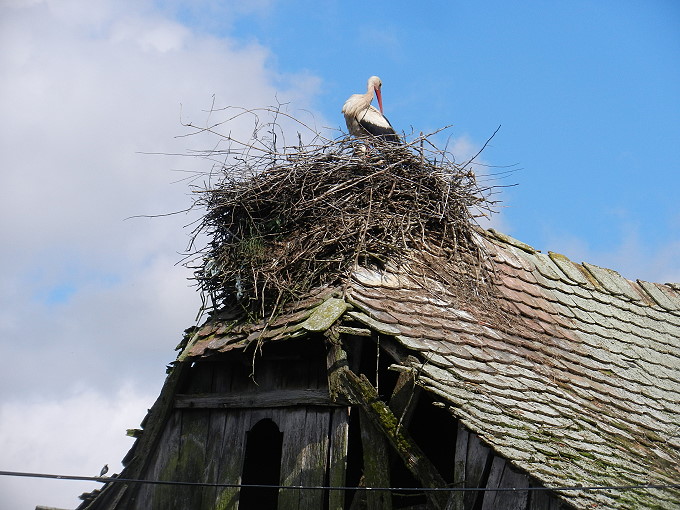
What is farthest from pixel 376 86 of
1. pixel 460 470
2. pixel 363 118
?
pixel 460 470

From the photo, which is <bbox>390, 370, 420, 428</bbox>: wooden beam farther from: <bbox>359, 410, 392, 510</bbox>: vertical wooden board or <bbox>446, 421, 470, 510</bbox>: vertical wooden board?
<bbox>446, 421, 470, 510</bbox>: vertical wooden board

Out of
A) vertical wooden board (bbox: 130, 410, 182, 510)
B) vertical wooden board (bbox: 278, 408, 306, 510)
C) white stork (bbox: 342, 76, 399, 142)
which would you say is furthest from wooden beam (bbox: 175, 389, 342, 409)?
white stork (bbox: 342, 76, 399, 142)

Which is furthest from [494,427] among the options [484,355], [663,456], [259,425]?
[259,425]

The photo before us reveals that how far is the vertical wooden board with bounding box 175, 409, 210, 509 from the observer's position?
7.91 m

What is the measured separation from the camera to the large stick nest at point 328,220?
26.1ft

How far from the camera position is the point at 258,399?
773 cm

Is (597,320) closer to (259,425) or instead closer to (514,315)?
(514,315)

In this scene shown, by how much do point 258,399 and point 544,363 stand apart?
8.73 ft

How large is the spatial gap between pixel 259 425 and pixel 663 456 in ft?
12.5

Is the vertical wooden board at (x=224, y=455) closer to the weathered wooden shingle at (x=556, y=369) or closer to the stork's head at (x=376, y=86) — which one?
the weathered wooden shingle at (x=556, y=369)

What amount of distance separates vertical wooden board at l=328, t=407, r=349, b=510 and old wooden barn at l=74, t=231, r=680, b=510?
0.02 m

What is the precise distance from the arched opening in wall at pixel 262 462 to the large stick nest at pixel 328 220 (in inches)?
52.6

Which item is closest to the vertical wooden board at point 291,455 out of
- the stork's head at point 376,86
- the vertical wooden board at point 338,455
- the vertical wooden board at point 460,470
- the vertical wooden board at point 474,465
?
the vertical wooden board at point 338,455

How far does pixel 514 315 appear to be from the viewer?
28.3ft
